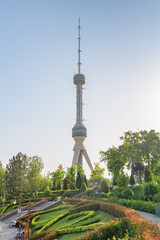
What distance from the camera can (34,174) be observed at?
39281mm

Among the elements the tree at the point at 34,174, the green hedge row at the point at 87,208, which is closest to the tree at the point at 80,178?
the tree at the point at 34,174

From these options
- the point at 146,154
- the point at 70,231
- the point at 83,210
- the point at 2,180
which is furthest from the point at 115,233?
the point at 2,180

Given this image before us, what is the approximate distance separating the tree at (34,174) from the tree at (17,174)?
130 centimetres

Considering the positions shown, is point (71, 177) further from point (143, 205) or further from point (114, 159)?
point (143, 205)

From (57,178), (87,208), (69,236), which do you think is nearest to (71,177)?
(57,178)

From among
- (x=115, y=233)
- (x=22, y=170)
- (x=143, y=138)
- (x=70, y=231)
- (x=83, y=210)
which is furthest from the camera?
(x=22, y=170)

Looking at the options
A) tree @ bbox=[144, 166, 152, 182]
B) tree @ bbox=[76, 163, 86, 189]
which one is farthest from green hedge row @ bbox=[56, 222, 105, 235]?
tree @ bbox=[76, 163, 86, 189]

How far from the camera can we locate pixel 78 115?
7094 cm

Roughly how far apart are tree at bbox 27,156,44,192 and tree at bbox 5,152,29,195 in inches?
51.0

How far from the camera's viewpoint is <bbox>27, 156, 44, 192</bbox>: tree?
37.9 metres

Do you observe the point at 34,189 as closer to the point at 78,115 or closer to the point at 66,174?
the point at 66,174

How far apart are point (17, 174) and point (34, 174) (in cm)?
408

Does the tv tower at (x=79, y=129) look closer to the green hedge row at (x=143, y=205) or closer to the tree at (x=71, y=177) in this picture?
the tree at (x=71, y=177)

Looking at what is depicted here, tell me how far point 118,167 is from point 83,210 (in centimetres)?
1118
